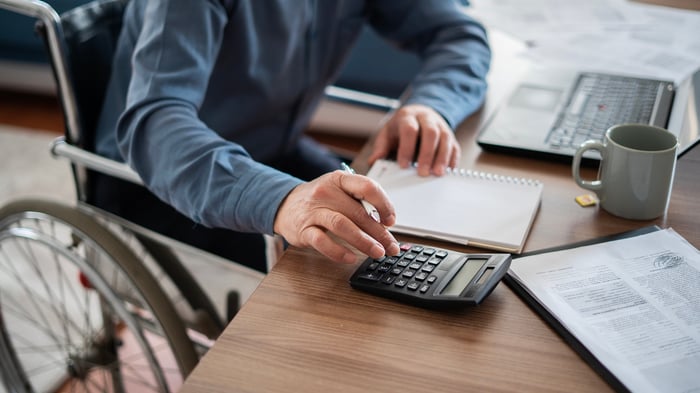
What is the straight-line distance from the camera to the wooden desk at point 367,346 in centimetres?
57

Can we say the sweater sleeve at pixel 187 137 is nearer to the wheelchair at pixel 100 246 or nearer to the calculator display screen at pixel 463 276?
the wheelchair at pixel 100 246

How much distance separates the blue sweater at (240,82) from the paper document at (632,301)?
305mm

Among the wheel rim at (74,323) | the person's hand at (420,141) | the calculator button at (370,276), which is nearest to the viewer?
the calculator button at (370,276)

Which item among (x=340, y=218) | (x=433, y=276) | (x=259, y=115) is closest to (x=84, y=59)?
(x=259, y=115)

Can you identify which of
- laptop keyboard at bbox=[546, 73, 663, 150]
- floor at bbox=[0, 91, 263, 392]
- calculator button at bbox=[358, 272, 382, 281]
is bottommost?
floor at bbox=[0, 91, 263, 392]

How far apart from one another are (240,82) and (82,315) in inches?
36.7

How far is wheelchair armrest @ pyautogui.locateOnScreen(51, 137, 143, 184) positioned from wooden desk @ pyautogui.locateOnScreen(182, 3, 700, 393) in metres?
0.36

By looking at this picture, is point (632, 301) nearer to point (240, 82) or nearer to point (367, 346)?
point (367, 346)

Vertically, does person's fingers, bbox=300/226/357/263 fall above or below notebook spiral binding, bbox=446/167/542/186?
above

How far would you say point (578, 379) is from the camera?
0.58 m

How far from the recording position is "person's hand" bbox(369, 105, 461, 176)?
36.0 inches

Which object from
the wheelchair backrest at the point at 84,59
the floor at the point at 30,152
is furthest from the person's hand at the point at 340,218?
the floor at the point at 30,152

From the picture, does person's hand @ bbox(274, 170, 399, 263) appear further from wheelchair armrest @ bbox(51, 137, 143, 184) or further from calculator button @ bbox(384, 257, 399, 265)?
wheelchair armrest @ bbox(51, 137, 143, 184)

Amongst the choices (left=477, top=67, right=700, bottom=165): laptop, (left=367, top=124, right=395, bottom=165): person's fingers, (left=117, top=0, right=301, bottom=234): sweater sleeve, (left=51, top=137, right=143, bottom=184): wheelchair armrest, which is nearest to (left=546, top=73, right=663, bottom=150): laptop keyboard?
(left=477, top=67, right=700, bottom=165): laptop
